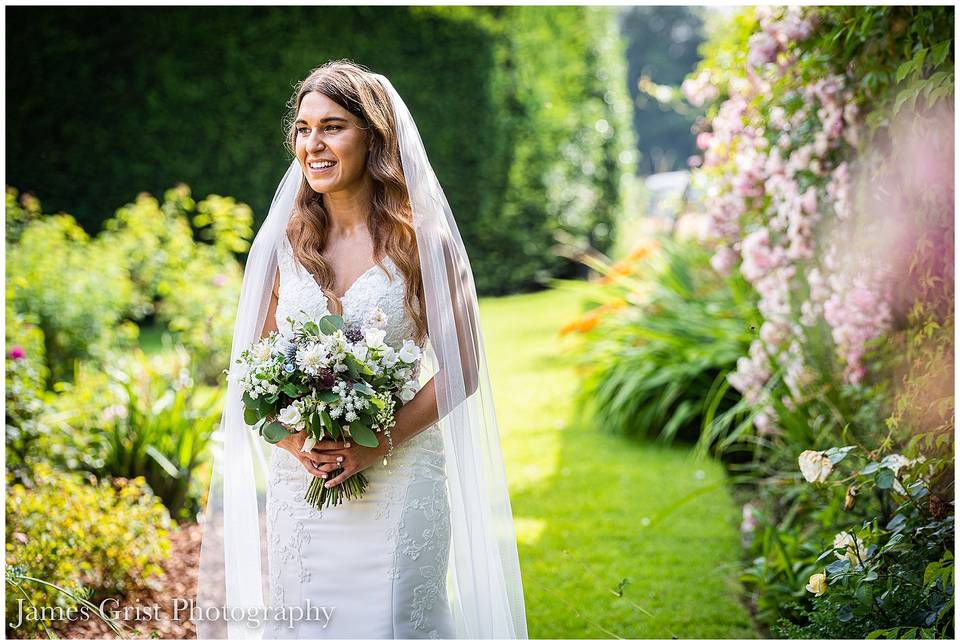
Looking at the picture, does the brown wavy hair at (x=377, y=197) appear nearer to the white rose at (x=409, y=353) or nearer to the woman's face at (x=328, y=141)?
the woman's face at (x=328, y=141)

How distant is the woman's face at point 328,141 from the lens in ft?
8.23

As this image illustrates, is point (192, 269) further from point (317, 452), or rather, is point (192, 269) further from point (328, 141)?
point (317, 452)

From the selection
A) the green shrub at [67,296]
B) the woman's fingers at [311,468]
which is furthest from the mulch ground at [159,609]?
the green shrub at [67,296]

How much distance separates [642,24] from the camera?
32.9 metres

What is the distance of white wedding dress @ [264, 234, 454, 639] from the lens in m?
2.44

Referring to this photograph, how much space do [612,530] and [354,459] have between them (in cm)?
284

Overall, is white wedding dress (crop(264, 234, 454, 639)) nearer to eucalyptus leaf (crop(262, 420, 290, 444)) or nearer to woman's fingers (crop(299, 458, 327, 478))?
woman's fingers (crop(299, 458, 327, 478))

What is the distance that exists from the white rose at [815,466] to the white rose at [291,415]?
4.97 feet

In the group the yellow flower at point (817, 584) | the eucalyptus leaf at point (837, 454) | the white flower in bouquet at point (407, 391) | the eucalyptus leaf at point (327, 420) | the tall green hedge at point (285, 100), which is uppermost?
the tall green hedge at point (285, 100)

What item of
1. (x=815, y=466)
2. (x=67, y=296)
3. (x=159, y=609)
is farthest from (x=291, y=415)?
(x=67, y=296)

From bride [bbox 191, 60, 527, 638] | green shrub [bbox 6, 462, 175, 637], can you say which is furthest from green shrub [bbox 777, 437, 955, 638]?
green shrub [bbox 6, 462, 175, 637]

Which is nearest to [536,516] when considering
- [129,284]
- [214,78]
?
[129,284]

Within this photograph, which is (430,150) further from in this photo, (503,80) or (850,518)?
(850,518)

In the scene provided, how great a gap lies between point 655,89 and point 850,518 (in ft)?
9.66
